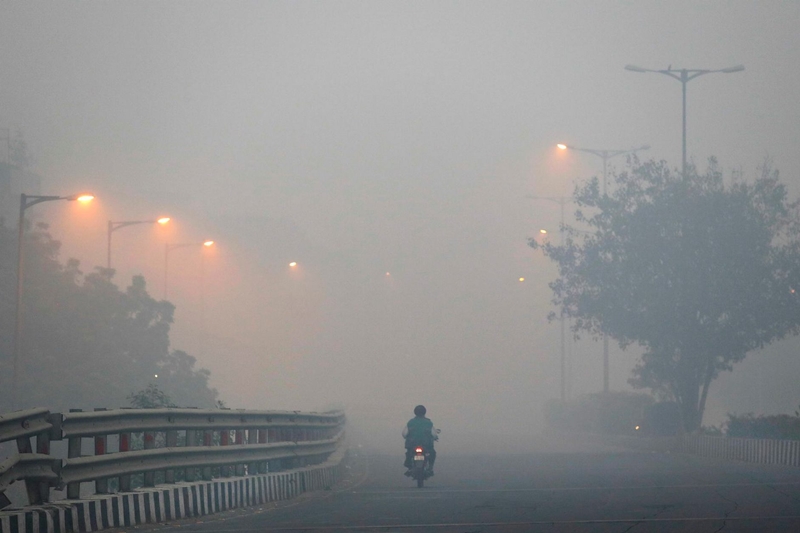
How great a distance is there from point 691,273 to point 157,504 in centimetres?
3148

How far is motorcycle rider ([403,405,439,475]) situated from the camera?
75.4ft

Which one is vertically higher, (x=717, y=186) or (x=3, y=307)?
(x=717, y=186)

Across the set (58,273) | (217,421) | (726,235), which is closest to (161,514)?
(217,421)

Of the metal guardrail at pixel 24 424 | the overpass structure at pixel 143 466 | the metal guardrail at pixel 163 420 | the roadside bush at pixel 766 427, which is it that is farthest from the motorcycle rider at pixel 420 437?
the roadside bush at pixel 766 427

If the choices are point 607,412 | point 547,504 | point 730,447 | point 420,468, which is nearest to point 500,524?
point 547,504

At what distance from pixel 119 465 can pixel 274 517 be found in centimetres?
251

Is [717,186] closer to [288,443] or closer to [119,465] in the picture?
[288,443]

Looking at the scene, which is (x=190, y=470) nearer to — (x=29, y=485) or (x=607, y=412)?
(x=29, y=485)

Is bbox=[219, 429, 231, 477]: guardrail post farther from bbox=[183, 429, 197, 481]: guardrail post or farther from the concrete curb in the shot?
bbox=[183, 429, 197, 481]: guardrail post

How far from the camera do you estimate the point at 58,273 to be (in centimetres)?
4769

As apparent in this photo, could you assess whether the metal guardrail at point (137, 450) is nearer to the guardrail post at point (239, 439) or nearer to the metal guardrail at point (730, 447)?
the guardrail post at point (239, 439)

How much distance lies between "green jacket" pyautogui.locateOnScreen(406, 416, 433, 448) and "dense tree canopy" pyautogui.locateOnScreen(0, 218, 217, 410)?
61.2ft

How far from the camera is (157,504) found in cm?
1323

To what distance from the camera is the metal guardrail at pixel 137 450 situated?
1113 cm
